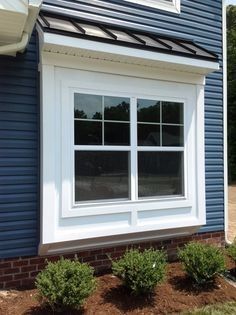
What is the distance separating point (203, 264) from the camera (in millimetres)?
5297

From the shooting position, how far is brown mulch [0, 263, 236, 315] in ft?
15.2

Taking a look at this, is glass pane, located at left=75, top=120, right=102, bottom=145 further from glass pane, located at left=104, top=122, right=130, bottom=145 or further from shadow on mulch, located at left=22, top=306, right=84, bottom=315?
shadow on mulch, located at left=22, top=306, right=84, bottom=315

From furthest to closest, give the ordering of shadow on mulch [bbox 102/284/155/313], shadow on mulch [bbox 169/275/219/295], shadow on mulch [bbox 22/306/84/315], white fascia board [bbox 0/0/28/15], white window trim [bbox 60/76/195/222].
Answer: shadow on mulch [bbox 169/275/219/295] → white window trim [bbox 60/76/195/222] → shadow on mulch [bbox 102/284/155/313] → shadow on mulch [bbox 22/306/84/315] → white fascia board [bbox 0/0/28/15]

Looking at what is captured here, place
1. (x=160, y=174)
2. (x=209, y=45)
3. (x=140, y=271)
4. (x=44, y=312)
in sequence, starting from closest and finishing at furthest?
(x=44, y=312)
(x=140, y=271)
(x=160, y=174)
(x=209, y=45)

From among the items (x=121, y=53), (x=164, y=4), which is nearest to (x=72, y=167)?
(x=121, y=53)

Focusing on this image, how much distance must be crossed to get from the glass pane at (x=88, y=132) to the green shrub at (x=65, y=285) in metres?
1.60

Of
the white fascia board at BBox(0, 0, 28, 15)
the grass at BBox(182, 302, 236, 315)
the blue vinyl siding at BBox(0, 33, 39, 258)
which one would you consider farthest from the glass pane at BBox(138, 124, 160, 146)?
the white fascia board at BBox(0, 0, 28, 15)

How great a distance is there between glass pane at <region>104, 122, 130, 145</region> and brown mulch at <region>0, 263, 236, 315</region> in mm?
1777

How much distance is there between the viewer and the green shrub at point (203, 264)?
17.4 feet

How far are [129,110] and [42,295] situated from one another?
266cm

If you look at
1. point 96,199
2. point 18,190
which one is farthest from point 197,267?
point 18,190

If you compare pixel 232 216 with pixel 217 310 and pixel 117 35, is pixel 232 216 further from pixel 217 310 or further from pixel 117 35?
pixel 117 35

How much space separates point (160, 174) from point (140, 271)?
66.4 inches

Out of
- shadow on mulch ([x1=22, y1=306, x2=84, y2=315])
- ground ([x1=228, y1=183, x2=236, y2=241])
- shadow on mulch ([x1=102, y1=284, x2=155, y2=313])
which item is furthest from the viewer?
ground ([x1=228, y1=183, x2=236, y2=241])
